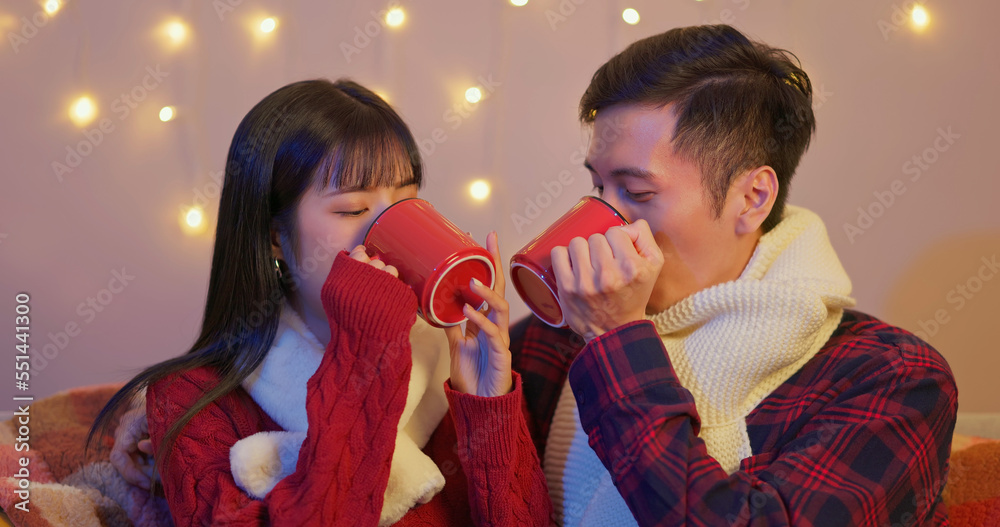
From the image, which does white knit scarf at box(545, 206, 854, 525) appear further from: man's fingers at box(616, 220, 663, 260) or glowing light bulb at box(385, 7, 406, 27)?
glowing light bulb at box(385, 7, 406, 27)


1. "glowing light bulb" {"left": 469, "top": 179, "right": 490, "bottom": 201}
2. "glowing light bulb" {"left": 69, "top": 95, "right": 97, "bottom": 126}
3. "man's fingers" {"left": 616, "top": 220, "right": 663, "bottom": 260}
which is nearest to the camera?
"man's fingers" {"left": 616, "top": 220, "right": 663, "bottom": 260}

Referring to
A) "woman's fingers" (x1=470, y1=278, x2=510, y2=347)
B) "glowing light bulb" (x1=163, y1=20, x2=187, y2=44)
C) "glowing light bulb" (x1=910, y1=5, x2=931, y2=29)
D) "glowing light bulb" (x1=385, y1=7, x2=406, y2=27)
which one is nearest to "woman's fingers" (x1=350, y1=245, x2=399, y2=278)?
"woman's fingers" (x1=470, y1=278, x2=510, y2=347)

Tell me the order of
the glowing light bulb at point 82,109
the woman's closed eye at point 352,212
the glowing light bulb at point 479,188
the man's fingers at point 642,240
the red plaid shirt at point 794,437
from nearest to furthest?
the red plaid shirt at point 794,437, the man's fingers at point 642,240, the woman's closed eye at point 352,212, the glowing light bulb at point 82,109, the glowing light bulb at point 479,188

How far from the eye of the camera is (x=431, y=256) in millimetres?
960

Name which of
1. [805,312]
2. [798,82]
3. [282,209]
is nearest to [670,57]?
[798,82]

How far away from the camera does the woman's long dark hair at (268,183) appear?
110 cm

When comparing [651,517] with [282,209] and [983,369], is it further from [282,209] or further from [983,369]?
[983,369]

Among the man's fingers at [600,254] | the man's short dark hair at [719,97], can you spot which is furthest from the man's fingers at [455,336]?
the man's short dark hair at [719,97]

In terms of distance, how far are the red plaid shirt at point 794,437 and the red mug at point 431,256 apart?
0.19 metres

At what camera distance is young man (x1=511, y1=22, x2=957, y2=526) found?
901mm

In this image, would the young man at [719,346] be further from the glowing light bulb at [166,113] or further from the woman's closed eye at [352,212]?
the glowing light bulb at [166,113]

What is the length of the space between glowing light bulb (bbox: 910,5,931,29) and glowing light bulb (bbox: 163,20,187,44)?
1790 mm

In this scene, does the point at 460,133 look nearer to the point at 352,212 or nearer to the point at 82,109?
the point at 352,212

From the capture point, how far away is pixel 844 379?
40.5 inches
